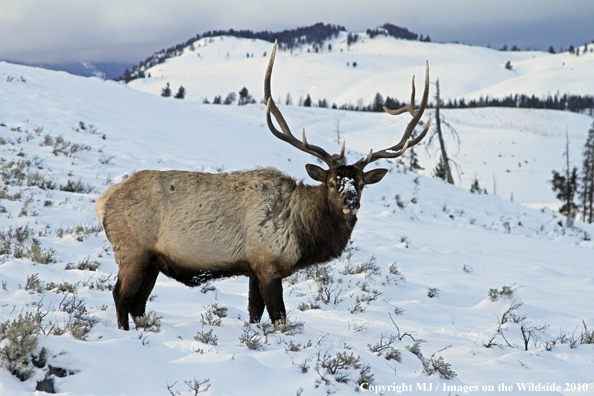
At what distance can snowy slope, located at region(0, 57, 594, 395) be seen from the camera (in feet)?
10.7

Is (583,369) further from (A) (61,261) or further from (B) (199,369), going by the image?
(A) (61,261)

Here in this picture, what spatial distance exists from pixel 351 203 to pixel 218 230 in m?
1.55

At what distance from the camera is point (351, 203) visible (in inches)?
197

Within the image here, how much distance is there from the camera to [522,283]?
812 centimetres

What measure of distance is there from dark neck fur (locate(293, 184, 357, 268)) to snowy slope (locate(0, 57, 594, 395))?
0.88m

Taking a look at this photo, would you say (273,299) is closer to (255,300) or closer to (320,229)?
(255,300)

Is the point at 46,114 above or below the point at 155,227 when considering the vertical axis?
above

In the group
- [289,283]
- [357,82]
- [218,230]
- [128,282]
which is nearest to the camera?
[128,282]

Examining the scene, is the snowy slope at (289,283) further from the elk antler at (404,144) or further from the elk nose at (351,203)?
the elk antler at (404,144)

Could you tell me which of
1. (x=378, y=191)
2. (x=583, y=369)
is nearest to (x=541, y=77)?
(x=378, y=191)

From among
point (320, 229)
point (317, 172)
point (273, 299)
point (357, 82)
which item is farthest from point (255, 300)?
point (357, 82)

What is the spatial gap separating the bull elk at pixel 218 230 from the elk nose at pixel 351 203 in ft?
0.04

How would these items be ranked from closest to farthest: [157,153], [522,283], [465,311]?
[465,311] < [522,283] < [157,153]

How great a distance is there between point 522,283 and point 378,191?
8.66 metres
